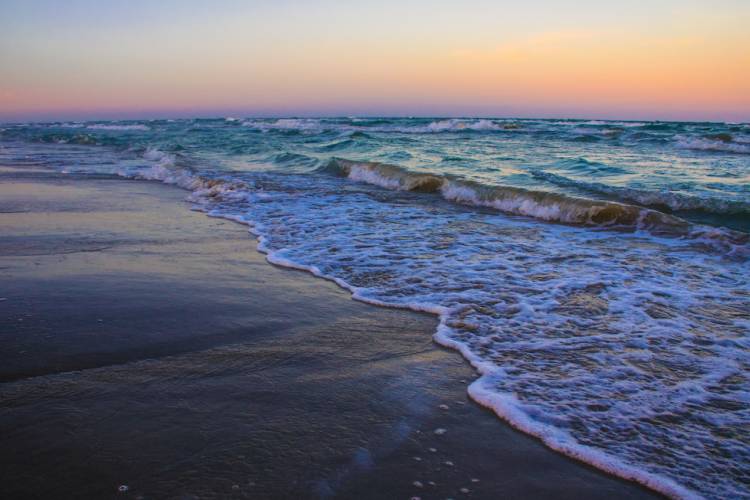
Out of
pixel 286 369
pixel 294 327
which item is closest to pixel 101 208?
pixel 294 327

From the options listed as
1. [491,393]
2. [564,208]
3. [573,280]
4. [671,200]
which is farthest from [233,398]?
[671,200]

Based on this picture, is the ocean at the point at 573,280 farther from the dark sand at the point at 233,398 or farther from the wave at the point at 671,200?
the dark sand at the point at 233,398

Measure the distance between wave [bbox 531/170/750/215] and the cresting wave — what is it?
103 centimetres

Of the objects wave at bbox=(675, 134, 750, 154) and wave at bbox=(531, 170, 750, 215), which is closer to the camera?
wave at bbox=(531, 170, 750, 215)

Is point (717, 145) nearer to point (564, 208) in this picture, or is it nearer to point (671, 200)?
point (671, 200)

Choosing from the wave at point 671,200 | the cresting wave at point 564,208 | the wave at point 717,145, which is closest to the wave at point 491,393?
the cresting wave at point 564,208

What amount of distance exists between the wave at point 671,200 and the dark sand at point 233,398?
6.55m

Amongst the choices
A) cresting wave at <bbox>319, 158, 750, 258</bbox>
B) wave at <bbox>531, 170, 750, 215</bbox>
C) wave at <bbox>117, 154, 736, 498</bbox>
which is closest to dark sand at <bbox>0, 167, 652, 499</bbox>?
wave at <bbox>117, 154, 736, 498</bbox>

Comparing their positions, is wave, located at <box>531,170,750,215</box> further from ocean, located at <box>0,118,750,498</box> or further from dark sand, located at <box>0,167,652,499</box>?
dark sand, located at <box>0,167,652,499</box>

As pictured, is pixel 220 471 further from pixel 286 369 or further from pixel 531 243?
pixel 531 243

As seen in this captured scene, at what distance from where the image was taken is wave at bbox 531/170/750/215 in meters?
8.53

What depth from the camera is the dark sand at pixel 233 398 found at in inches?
86.0

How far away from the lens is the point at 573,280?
5164 mm

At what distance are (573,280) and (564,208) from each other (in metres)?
3.94
